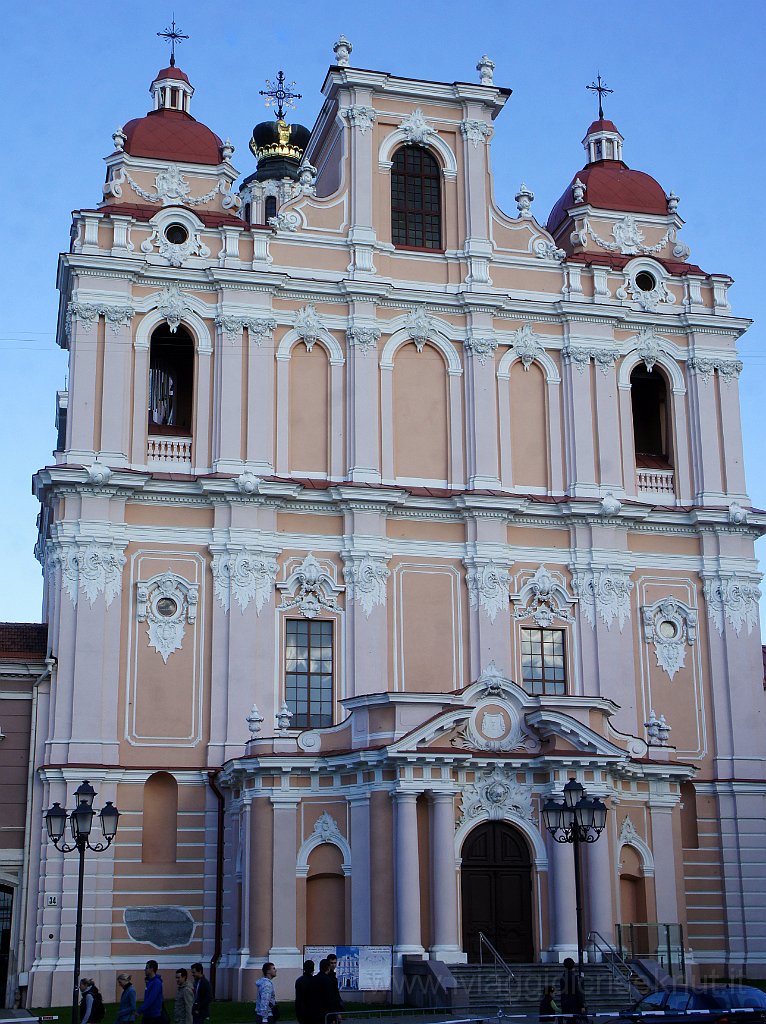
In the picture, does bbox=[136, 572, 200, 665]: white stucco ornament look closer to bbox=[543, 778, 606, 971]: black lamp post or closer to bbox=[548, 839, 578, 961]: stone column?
bbox=[548, 839, 578, 961]: stone column

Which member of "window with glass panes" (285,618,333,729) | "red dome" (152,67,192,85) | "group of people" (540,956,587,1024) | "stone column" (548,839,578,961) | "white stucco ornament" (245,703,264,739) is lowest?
"group of people" (540,956,587,1024)

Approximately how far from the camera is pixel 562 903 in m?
33.2

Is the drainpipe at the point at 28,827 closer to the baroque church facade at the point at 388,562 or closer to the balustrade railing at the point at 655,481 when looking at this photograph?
the baroque church facade at the point at 388,562

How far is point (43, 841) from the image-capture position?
3566 centimetres

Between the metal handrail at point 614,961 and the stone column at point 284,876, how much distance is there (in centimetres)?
659

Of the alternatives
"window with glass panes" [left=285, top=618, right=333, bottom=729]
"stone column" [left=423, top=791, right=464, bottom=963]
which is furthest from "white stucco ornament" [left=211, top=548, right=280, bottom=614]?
"stone column" [left=423, top=791, right=464, bottom=963]

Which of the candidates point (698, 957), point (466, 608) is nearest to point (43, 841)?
point (466, 608)

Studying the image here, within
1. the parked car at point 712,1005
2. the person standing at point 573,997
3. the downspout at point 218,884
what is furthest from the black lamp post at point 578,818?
the downspout at point 218,884

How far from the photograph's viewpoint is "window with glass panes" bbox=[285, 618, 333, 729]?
38531mm

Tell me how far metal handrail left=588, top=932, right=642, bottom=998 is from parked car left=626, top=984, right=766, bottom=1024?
6.59 m

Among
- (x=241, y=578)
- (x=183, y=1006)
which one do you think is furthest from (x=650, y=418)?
(x=183, y=1006)

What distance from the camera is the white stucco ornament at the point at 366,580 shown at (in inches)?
1554

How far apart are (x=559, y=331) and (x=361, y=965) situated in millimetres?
20227

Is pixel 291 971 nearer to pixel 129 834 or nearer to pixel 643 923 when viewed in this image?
pixel 129 834
